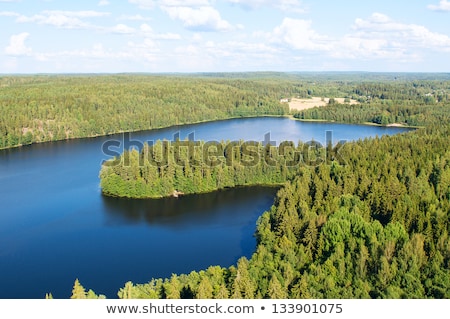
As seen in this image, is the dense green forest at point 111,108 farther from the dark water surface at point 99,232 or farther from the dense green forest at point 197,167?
the dense green forest at point 197,167

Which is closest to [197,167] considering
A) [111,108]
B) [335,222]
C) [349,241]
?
[335,222]

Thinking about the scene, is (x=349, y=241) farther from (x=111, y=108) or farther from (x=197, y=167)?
(x=111, y=108)

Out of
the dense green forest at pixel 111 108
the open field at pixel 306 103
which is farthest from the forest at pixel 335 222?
the open field at pixel 306 103

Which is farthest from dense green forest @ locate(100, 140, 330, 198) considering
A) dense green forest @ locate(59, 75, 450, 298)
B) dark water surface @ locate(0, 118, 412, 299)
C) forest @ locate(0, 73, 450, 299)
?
dense green forest @ locate(59, 75, 450, 298)

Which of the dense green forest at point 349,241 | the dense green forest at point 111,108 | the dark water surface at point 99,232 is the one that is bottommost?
the dark water surface at point 99,232

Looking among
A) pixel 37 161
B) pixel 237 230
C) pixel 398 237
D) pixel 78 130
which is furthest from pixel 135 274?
pixel 78 130

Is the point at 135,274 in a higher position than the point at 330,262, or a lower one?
lower
